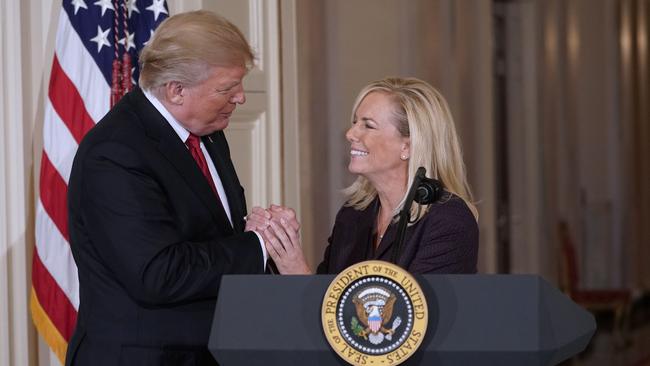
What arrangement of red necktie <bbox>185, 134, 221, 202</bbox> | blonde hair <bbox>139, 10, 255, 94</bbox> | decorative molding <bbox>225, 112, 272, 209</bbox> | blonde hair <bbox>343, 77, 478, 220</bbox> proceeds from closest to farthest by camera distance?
1. blonde hair <bbox>139, 10, 255, 94</bbox>
2. red necktie <bbox>185, 134, 221, 202</bbox>
3. blonde hair <bbox>343, 77, 478, 220</bbox>
4. decorative molding <bbox>225, 112, 272, 209</bbox>

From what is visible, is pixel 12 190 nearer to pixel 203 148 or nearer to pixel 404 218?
pixel 203 148

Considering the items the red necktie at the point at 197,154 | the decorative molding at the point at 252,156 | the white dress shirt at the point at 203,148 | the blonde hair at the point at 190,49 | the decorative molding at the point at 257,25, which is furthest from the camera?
the decorative molding at the point at 257,25

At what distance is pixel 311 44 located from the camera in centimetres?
570

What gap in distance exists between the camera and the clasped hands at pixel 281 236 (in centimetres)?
285

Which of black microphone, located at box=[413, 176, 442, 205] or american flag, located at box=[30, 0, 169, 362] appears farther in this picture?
american flag, located at box=[30, 0, 169, 362]

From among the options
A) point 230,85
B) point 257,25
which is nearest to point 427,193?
point 230,85

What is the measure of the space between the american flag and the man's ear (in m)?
0.87

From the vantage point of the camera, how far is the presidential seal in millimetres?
1949

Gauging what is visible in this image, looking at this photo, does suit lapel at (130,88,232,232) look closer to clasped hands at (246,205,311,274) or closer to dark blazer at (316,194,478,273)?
clasped hands at (246,205,311,274)

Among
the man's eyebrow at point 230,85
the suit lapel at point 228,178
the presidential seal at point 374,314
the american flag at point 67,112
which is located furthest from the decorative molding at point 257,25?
the presidential seal at point 374,314

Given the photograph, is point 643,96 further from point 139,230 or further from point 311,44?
point 139,230

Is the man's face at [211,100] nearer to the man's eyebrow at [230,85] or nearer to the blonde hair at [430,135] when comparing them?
the man's eyebrow at [230,85]

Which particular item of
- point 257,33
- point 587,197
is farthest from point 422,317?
point 587,197

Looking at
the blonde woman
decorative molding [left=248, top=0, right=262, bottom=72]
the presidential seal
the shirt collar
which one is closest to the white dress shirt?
the shirt collar
